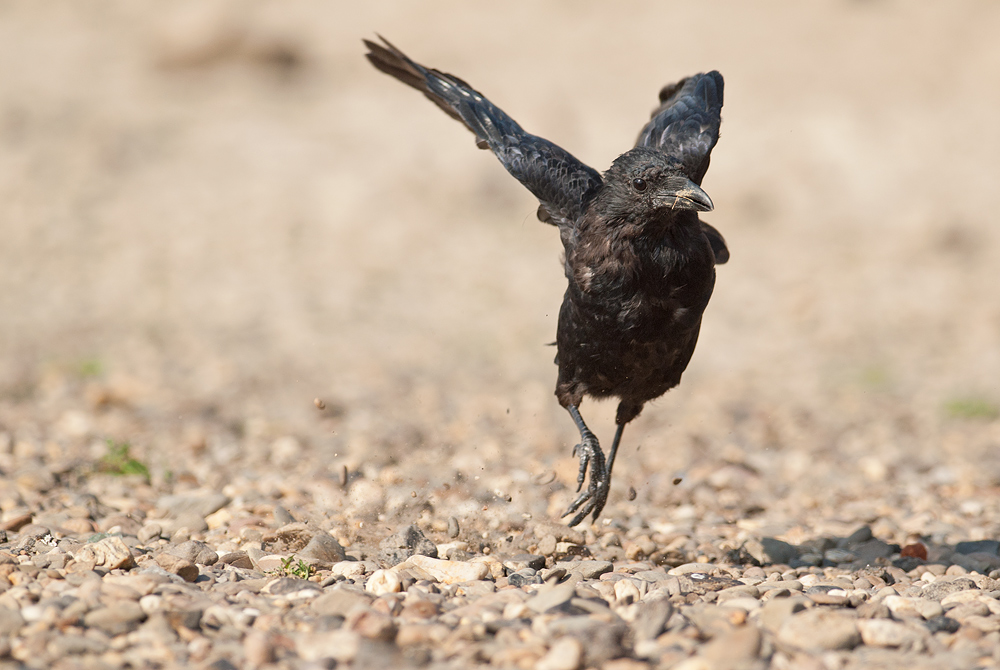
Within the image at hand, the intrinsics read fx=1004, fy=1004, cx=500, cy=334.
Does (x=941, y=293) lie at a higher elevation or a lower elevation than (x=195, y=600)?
higher

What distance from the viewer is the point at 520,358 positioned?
945cm

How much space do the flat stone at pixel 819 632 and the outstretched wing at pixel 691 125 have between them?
7.68ft

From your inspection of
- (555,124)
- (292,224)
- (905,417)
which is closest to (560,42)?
(555,124)

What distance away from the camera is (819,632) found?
314 centimetres

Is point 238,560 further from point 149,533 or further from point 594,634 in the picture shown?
point 594,634

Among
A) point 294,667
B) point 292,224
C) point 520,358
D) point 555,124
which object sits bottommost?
point 294,667

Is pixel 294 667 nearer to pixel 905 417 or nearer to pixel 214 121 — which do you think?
pixel 905 417

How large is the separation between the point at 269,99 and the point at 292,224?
13.6ft

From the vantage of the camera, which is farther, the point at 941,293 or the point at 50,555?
the point at 941,293

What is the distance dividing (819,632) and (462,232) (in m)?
10.1

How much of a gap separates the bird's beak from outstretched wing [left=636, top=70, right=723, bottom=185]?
1.47 feet

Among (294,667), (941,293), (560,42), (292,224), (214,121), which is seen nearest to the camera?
(294,667)

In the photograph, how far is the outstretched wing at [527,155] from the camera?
5.10 meters

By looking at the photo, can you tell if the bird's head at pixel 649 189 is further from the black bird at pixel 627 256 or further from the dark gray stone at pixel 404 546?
the dark gray stone at pixel 404 546
